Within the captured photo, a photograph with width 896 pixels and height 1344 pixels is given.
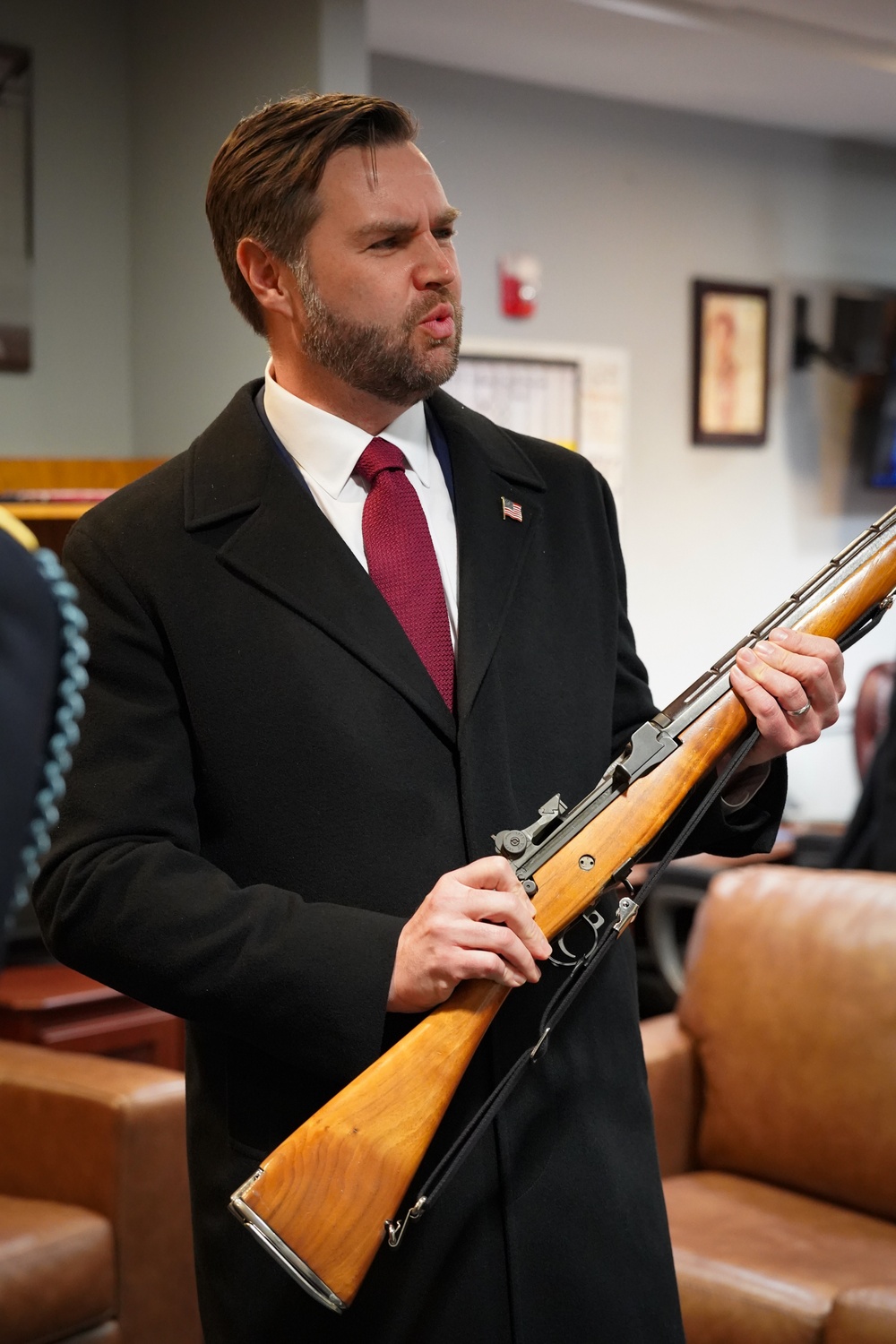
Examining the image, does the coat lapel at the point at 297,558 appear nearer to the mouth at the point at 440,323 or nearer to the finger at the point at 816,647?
the mouth at the point at 440,323

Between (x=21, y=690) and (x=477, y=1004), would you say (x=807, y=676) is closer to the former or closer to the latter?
(x=477, y=1004)

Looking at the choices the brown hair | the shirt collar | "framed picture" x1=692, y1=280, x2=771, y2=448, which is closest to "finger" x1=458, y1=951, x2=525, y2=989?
the shirt collar

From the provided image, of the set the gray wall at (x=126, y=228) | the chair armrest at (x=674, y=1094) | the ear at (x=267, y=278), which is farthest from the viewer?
the gray wall at (x=126, y=228)

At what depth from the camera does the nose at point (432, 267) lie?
1474 mm

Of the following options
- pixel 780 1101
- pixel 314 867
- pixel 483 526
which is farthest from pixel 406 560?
pixel 780 1101

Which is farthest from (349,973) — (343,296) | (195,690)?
(343,296)

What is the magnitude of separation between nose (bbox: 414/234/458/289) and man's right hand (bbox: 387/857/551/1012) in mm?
591

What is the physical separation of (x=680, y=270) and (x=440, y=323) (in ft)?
13.4

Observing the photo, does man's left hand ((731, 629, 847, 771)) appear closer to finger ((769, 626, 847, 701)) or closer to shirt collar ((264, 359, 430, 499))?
finger ((769, 626, 847, 701))

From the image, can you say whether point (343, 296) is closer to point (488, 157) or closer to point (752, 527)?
point (488, 157)

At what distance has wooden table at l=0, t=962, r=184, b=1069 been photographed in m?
3.06

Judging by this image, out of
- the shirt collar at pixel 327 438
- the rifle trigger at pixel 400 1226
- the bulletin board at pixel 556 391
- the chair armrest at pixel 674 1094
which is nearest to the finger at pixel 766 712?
the shirt collar at pixel 327 438

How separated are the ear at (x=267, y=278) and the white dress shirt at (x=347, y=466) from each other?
10 centimetres

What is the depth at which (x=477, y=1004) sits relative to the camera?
1262mm
